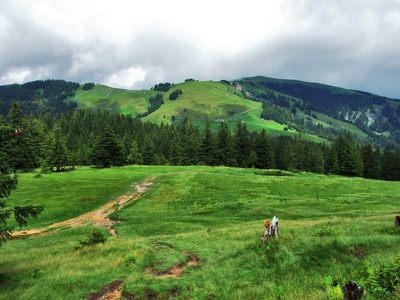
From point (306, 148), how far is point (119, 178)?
89300 millimetres

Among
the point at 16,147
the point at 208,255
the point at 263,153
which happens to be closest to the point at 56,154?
the point at 16,147

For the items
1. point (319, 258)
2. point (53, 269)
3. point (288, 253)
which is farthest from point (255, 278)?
point (53, 269)

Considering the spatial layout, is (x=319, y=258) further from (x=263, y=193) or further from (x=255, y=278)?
(x=263, y=193)

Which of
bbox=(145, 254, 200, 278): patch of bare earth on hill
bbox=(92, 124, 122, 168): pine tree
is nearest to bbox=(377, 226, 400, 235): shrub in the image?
bbox=(145, 254, 200, 278): patch of bare earth on hill

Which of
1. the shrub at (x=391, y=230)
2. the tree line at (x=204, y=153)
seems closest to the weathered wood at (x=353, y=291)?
the shrub at (x=391, y=230)

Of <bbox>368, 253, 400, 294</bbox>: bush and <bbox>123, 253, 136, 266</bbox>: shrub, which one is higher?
<bbox>368, 253, 400, 294</bbox>: bush

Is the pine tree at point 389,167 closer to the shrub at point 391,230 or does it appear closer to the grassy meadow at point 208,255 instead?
the grassy meadow at point 208,255

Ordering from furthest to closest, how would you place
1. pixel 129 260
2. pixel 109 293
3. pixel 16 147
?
pixel 16 147, pixel 129 260, pixel 109 293

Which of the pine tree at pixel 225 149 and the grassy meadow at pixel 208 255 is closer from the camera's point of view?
the grassy meadow at pixel 208 255

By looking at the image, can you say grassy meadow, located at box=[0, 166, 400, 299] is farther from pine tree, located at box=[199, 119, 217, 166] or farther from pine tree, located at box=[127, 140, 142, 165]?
pine tree, located at box=[127, 140, 142, 165]

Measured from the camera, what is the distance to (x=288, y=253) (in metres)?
9.16

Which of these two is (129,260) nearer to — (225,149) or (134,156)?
(225,149)

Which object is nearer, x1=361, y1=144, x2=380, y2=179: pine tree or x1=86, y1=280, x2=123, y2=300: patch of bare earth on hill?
x1=86, y1=280, x2=123, y2=300: patch of bare earth on hill

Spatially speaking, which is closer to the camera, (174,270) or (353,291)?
(353,291)
